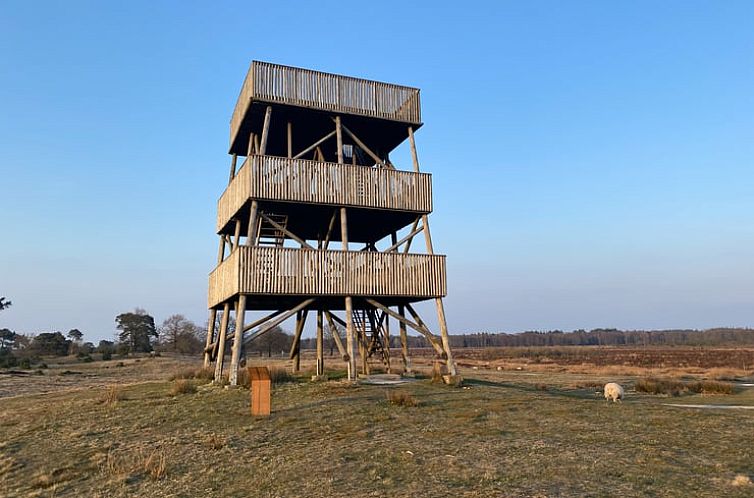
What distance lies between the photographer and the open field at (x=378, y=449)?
780 centimetres

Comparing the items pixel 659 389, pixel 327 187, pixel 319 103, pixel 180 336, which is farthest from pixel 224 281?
pixel 180 336

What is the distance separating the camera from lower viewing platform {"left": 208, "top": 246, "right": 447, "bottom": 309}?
18.9 metres

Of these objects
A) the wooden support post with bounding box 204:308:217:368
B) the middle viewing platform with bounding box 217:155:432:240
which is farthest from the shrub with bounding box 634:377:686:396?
the wooden support post with bounding box 204:308:217:368

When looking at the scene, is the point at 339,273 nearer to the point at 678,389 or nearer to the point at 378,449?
the point at 378,449

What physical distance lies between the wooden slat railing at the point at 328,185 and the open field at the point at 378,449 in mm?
7042

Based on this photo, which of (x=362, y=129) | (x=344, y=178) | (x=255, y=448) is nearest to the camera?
(x=255, y=448)

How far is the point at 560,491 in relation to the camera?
7293 mm

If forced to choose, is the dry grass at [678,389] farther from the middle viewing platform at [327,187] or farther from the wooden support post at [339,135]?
the wooden support post at [339,135]

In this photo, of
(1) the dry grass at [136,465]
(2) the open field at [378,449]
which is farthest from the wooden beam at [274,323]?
(1) the dry grass at [136,465]

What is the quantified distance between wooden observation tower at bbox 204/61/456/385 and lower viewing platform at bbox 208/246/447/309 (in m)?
0.04

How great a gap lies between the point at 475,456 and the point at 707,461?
3.54 m

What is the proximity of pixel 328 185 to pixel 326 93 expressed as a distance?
369cm

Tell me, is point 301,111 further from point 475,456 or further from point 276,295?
point 475,456

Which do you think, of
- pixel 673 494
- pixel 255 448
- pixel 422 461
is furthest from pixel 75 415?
pixel 673 494
